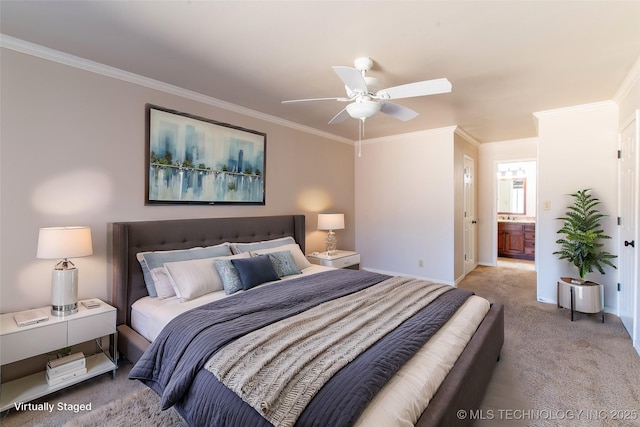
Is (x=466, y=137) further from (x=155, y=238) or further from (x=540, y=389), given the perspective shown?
(x=155, y=238)

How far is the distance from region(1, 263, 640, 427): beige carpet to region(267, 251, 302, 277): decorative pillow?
143 cm

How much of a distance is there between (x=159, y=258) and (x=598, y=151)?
5.00 metres

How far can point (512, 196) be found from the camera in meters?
A: 7.68

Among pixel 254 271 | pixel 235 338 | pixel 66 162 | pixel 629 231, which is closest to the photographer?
pixel 235 338

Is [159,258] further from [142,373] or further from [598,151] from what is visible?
[598,151]

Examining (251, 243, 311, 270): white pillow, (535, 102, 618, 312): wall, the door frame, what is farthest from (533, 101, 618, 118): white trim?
(251, 243, 311, 270): white pillow

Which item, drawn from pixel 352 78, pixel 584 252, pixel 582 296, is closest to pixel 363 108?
pixel 352 78

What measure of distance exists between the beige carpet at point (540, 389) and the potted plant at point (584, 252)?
0.26m

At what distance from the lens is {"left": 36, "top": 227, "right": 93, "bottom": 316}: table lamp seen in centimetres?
214

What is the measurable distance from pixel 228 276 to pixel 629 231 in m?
3.91

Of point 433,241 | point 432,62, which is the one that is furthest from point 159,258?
point 433,241

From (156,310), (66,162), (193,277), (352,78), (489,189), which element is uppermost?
(352,78)

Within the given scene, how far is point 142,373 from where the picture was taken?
1.87 metres

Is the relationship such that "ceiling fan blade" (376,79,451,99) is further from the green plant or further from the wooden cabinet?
the wooden cabinet
